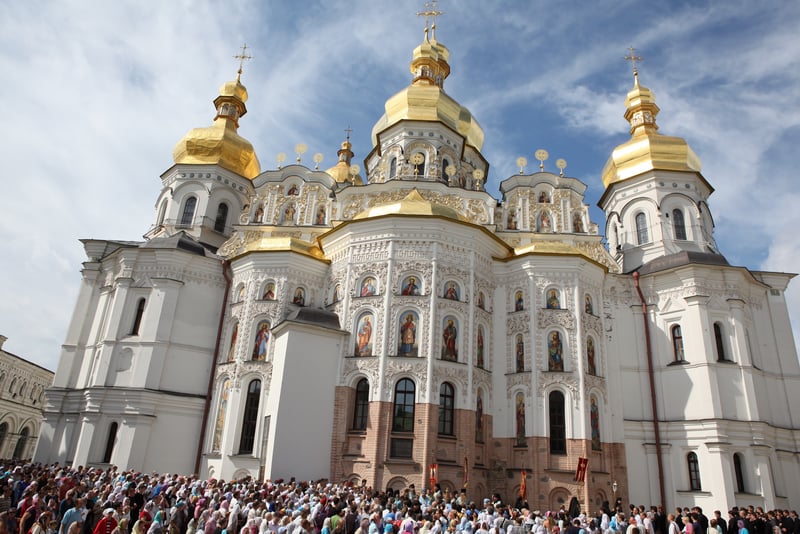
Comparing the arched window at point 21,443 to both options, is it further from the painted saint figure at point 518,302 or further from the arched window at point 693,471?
the arched window at point 693,471

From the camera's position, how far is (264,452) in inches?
771

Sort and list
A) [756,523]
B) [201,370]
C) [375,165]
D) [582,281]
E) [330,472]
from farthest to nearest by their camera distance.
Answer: [375,165] < [201,370] < [582,281] < [330,472] < [756,523]

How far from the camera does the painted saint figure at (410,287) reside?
20719 mm

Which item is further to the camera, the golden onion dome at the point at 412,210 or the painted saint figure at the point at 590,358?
the golden onion dome at the point at 412,210

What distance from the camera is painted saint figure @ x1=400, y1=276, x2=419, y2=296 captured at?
20719 mm

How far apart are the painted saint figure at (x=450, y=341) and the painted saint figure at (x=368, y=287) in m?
3.04

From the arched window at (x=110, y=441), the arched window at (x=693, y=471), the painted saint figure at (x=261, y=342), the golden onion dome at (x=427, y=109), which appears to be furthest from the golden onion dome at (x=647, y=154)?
the arched window at (x=110, y=441)

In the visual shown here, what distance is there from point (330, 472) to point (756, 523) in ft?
40.1

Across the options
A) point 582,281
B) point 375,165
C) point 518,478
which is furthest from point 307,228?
point 518,478

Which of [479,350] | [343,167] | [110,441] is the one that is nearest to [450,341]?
[479,350]

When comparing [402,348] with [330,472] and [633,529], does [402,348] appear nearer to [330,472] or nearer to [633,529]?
[330,472]

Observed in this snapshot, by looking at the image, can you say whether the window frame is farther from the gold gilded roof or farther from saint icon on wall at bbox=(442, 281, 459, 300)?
the gold gilded roof

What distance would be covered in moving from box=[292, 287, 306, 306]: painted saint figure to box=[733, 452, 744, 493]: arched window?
17051 mm

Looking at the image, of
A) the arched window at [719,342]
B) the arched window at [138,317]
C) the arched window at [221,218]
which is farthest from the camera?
the arched window at [221,218]
